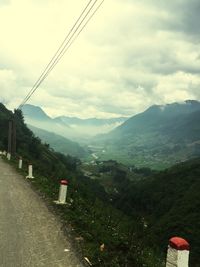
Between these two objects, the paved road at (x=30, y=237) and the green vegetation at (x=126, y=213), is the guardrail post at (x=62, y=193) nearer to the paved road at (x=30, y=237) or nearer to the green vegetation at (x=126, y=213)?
the green vegetation at (x=126, y=213)

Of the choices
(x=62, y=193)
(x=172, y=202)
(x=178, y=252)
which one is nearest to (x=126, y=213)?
(x=172, y=202)

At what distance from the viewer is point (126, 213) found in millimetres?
138000

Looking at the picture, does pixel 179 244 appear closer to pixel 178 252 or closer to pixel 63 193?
pixel 178 252

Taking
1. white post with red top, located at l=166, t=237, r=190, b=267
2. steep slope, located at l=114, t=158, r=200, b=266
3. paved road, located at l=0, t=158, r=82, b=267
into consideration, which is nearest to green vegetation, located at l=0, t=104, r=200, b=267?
steep slope, located at l=114, t=158, r=200, b=266

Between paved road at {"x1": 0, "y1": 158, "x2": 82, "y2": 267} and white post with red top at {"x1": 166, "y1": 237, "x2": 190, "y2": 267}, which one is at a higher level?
white post with red top at {"x1": 166, "y1": 237, "x2": 190, "y2": 267}

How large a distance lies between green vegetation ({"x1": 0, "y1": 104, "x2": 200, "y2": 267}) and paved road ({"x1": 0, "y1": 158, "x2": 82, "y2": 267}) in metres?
0.66

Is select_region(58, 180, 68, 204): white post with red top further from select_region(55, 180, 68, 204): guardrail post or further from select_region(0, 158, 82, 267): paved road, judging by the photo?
select_region(0, 158, 82, 267): paved road

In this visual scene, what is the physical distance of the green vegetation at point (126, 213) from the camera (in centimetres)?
1187

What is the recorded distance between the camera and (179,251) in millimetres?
7250

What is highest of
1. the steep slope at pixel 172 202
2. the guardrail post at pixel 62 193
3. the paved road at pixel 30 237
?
the guardrail post at pixel 62 193

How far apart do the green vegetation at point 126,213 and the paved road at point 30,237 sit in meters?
0.66

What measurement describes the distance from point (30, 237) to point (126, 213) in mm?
128867

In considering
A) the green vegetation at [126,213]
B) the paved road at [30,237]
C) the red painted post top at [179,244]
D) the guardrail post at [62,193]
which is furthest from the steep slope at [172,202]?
the red painted post top at [179,244]

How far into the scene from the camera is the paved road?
392 inches
